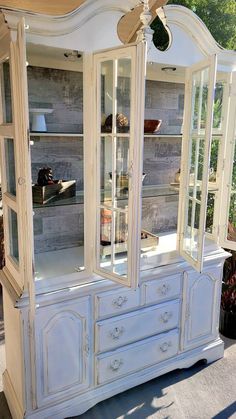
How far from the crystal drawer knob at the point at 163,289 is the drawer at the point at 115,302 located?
0.56ft

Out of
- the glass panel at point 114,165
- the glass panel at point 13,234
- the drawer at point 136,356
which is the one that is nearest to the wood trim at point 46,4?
the glass panel at point 114,165

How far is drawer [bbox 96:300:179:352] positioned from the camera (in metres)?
2.12

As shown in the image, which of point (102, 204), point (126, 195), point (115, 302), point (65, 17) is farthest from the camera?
point (115, 302)

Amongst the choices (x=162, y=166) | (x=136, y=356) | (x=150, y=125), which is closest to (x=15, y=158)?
(x=150, y=125)

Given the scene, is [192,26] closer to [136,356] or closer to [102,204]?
[102,204]

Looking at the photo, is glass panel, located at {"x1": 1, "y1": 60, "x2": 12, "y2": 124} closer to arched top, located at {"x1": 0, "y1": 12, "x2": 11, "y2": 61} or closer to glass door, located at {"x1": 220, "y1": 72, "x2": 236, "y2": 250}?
arched top, located at {"x1": 0, "y1": 12, "x2": 11, "y2": 61}

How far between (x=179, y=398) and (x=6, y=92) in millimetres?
2102

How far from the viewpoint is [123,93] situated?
5.85 feet

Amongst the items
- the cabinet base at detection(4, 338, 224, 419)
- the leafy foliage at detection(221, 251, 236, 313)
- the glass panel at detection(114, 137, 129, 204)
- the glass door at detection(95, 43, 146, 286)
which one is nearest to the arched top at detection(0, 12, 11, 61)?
the glass door at detection(95, 43, 146, 286)

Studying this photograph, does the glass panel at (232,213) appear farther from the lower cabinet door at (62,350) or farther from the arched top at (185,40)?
the lower cabinet door at (62,350)

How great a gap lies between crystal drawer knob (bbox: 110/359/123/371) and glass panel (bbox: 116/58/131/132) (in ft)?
4.57

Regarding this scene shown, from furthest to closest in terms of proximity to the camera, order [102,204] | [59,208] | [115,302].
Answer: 1. [59,208]
2. [115,302]
3. [102,204]

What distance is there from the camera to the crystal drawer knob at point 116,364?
2.19m

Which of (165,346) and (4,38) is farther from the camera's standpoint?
(165,346)
